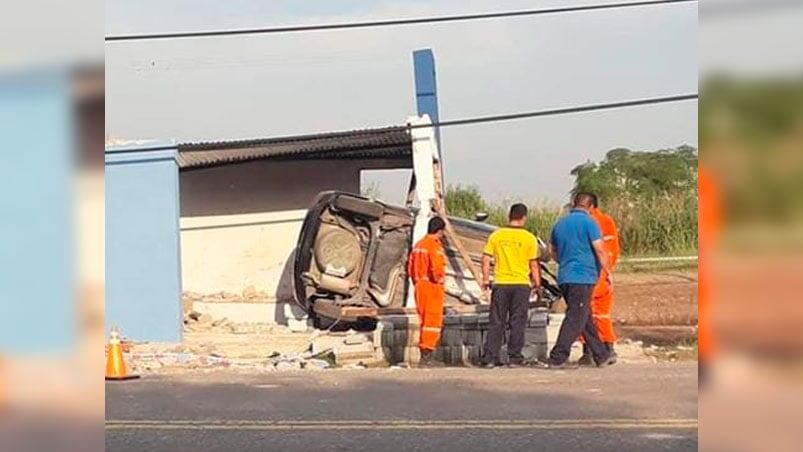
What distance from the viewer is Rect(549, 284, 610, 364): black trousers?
8586 millimetres

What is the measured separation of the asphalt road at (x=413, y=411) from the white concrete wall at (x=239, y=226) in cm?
695

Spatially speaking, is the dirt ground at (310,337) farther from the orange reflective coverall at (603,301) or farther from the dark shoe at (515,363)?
the dark shoe at (515,363)

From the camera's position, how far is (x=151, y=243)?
1195 cm

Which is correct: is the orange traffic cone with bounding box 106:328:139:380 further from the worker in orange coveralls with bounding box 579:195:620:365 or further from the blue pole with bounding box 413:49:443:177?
the blue pole with bounding box 413:49:443:177

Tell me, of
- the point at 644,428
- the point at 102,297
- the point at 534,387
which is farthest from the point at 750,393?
the point at 534,387

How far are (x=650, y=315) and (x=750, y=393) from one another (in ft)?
41.9

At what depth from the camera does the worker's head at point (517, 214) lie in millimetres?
9297

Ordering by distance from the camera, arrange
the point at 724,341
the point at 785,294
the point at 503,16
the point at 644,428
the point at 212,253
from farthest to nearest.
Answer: the point at 212,253 → the point at 503,16 → the point at 644,428 → the point at 724,341 → the point at 785,294

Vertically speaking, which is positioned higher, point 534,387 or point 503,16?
point 503,16

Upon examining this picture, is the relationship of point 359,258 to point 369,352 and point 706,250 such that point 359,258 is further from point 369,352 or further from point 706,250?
point 706,250

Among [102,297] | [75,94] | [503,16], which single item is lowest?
[102,297]

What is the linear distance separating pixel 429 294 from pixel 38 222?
7920 millimetres

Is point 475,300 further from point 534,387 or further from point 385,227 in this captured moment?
point 534,387

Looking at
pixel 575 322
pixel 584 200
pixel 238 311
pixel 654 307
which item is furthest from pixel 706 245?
pixel 654 307
